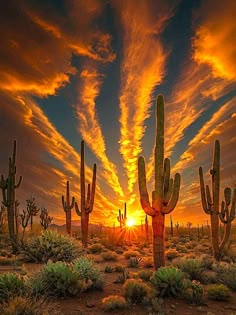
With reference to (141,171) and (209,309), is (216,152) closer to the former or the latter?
(141,171)

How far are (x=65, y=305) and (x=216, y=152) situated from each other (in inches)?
589

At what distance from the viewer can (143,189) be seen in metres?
14.9

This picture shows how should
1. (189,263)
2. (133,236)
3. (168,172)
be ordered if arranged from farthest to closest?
(133,236) < (168,172) < (189,263)

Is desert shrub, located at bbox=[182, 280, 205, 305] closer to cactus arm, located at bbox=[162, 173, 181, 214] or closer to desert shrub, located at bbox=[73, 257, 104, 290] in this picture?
desert shrub, located at bbox=[73, 257, 104, 290]

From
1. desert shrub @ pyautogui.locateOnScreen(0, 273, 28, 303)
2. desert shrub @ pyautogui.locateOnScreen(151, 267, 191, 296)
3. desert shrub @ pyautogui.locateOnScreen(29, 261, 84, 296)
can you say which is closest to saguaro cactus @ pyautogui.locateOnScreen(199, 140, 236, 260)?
desert shrub @ pyautogui.locateOnScreen(151, 267, 191, 296)

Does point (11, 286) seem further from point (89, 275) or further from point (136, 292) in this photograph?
point (136, 292)

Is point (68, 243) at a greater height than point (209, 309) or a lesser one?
greater

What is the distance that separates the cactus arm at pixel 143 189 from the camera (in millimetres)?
14312

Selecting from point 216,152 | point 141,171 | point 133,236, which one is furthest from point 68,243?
point 133,236

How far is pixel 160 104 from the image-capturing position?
16172mm

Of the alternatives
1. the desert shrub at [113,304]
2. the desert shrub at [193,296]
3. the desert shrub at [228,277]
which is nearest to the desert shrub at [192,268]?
the desert shrub at [228,277]

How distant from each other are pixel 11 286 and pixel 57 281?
1477 mm

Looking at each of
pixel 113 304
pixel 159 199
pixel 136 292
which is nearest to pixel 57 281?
pixel 113 304

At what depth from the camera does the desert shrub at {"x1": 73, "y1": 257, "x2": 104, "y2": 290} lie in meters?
10.9
